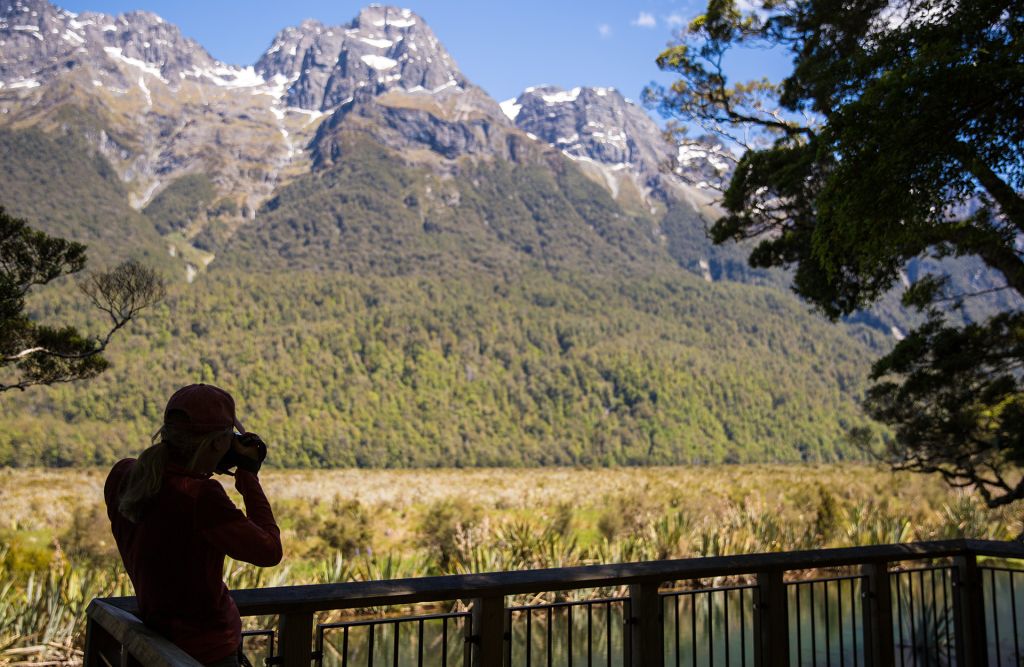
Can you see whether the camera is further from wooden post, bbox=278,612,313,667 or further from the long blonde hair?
wooden post, bbox=278,612,313,667

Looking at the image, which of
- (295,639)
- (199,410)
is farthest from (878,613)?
(199,410)

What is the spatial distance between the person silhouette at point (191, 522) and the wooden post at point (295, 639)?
535 millimetres

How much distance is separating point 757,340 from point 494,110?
100 m

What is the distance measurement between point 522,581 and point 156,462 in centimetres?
138

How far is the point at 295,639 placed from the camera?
2.44 meters

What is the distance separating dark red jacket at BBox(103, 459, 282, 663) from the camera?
1769mm

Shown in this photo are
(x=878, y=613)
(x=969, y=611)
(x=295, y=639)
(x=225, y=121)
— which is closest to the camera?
(x=295, y=639)

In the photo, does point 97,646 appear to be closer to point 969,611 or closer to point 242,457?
point 242,457

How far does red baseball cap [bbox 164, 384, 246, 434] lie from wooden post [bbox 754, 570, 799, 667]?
96.2 inches

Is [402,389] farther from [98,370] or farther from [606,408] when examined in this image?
[98,370]

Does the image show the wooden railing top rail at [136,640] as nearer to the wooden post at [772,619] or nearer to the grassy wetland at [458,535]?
the wooden post at [772,619]

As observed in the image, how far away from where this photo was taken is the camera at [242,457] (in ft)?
6.14

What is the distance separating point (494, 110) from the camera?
616ft

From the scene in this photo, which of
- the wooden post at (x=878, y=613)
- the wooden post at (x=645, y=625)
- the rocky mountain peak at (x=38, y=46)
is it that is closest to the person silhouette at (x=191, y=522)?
the wooden post at (x=645, y=625)
